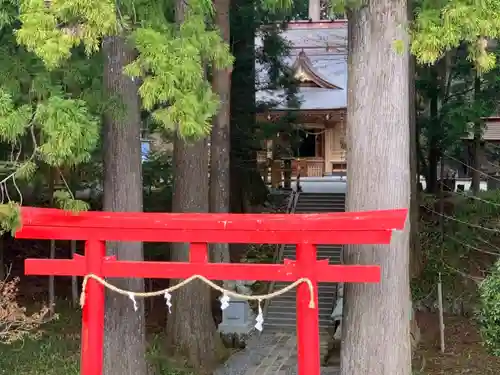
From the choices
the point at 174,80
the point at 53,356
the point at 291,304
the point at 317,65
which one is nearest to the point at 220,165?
the point at 291,304

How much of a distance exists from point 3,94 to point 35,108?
526mm

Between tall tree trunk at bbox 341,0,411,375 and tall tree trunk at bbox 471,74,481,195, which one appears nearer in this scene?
tall tree trunk at bbox 341,0,411,375

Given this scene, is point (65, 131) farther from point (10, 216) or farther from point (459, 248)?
point (459, 248)

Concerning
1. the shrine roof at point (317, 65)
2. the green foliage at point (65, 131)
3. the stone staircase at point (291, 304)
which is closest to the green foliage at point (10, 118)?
the green foliage at point (65, 131)

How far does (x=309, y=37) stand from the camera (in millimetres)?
29516

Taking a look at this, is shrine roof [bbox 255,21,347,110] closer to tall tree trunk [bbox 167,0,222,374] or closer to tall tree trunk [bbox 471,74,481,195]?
tall tree trunk [bbox 471,74,481,195]

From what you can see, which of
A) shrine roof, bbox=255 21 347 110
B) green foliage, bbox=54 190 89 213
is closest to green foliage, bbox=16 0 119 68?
green foliage, bbox=54 190 89 213

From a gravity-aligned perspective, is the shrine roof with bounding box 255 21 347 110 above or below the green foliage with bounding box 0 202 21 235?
above

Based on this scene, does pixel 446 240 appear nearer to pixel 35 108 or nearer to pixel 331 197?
pixel 331 197

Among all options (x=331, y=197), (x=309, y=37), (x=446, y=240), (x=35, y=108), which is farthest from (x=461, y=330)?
(x=309, y=37)

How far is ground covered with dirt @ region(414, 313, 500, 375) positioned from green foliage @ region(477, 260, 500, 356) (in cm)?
281

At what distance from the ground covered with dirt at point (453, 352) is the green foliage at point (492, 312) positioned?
2810mm

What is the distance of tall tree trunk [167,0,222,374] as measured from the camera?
11000mm

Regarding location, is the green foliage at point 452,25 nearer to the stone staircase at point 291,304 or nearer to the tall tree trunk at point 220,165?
the tall tree trunk at point 220,165
